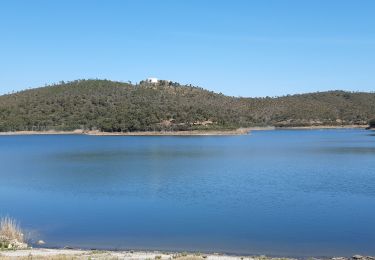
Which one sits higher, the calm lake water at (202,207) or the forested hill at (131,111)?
the forested hill at (131,111)

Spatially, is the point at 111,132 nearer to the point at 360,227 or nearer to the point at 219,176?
the point at 219,176

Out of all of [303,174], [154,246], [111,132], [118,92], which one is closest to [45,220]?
[154,246]

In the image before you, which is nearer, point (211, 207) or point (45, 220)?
point (45, 220)

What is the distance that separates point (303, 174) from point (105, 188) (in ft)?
57.7

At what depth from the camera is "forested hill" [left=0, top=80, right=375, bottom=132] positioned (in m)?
141

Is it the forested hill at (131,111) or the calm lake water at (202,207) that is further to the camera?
the forested hill at (131,111)

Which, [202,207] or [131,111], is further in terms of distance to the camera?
[131,111]

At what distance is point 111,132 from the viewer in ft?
466

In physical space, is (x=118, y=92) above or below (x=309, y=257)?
above

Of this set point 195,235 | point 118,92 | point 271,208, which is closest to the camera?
point 195,235

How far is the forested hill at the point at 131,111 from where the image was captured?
141 m

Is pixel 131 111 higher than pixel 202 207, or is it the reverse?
pixel 131 111

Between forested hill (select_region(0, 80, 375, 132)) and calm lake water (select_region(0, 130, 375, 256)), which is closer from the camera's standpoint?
calm lake water (select_region(0, 130, 375, 256))

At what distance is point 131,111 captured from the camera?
14675 cm
